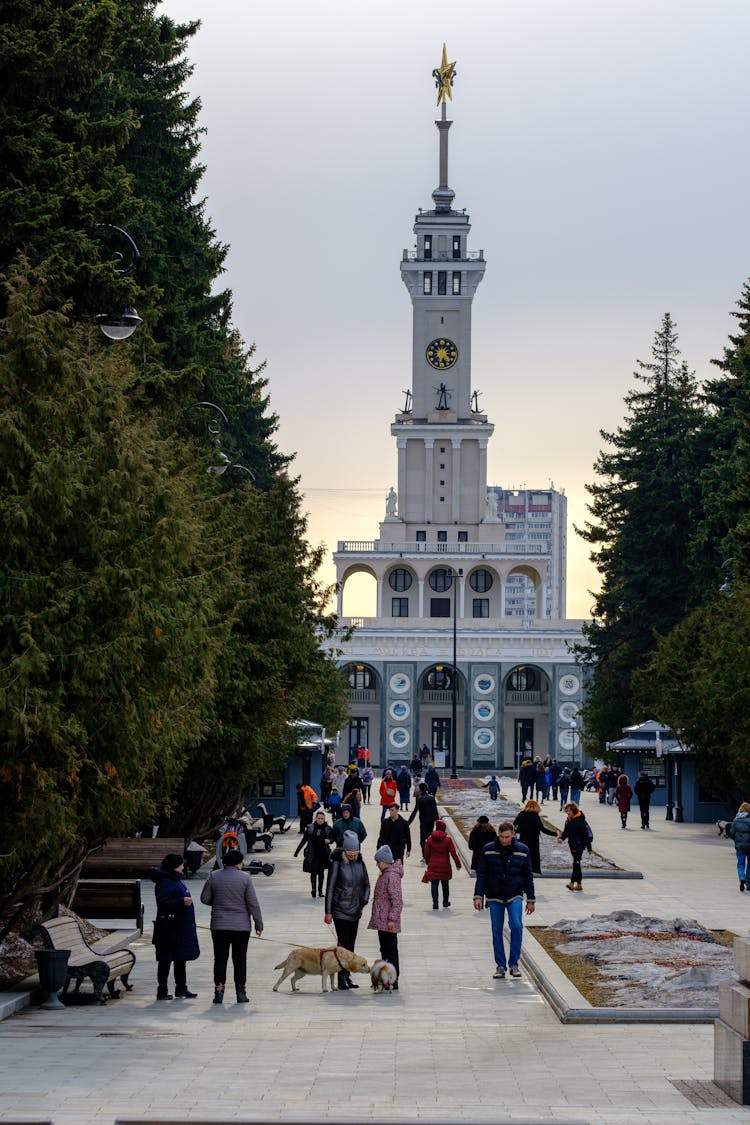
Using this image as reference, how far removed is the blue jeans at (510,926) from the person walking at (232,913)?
2.78 m

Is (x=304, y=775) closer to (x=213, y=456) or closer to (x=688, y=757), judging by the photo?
(x=688, y=757)

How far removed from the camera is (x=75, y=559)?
16031 mm

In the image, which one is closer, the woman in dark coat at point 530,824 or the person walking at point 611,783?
the woman in dark coat at point 530,824

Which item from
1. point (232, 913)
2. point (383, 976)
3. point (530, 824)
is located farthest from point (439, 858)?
point (232, 913)

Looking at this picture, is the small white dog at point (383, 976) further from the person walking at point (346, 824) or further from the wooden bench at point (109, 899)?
the wooden bench at point (109, 899)

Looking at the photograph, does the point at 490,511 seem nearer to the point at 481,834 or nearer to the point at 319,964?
the point at 481,834

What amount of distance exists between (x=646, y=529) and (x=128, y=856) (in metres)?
37.1

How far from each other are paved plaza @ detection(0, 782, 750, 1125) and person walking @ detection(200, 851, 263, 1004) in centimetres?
42

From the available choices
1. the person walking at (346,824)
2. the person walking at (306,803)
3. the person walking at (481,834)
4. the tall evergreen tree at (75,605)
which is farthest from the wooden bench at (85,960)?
the person walking at (306,803)

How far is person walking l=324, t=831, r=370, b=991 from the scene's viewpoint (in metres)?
17.4

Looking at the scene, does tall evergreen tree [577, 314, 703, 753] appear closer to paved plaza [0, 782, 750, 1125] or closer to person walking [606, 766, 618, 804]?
person walking [606, 766, 618, 804]

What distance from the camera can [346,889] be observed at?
17.5 meters

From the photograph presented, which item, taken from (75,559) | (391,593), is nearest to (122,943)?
(75,559)

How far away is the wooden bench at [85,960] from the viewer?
1553 centimetres
